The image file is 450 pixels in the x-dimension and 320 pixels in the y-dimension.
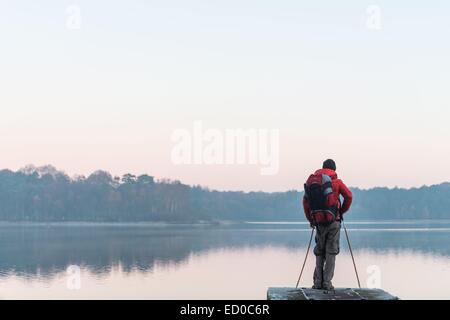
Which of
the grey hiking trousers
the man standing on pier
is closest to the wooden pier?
the grey hiking trousers

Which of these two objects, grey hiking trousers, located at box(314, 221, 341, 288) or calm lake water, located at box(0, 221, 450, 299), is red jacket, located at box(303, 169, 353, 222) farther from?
calm lake water, located at box(0, 221, 450, 299)

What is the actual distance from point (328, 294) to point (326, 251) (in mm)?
1060

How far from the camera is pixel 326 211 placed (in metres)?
13.2

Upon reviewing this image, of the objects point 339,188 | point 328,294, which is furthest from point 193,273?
point 328,294

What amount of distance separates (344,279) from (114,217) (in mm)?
159269

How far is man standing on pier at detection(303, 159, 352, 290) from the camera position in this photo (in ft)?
43.2

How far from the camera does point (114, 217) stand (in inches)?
7830

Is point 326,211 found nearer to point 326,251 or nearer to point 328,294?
point 326,251

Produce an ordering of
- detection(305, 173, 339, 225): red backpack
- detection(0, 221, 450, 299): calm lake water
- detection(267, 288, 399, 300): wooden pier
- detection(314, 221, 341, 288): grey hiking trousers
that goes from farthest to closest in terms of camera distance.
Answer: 1. detection(0, 221, 450, 299): calm lake water
2. detection(314, 221, 341, 288): grey hiking trousers
3. detection(305, 173, 339, 225): red backpack
4. detection(267, 288, 399, 300): wooden pier

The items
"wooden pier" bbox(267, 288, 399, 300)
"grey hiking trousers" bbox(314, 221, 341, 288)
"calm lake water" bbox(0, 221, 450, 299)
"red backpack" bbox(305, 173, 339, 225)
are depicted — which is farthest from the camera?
"calm lake water" bbox(0, 221, 450, 299)

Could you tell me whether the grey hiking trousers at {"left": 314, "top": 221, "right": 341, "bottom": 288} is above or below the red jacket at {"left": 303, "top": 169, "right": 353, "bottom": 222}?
below

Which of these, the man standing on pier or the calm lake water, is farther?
the calm lake water

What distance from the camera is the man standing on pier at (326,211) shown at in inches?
518
